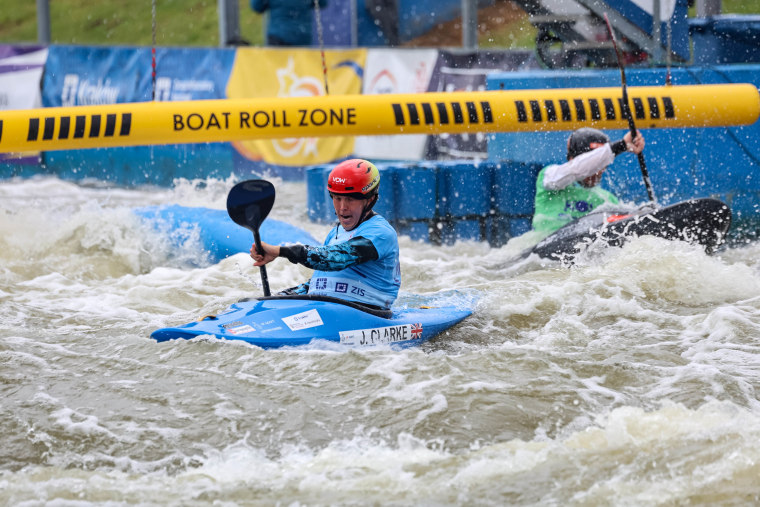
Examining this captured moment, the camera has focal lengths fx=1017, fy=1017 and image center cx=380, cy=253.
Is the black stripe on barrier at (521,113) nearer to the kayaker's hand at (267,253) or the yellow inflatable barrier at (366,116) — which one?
the yellow inflatable barrier at (366,116)

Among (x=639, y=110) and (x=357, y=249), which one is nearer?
(x=357, y=249)

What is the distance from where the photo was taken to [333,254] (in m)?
5.68

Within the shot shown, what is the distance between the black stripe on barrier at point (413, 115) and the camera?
320 inches

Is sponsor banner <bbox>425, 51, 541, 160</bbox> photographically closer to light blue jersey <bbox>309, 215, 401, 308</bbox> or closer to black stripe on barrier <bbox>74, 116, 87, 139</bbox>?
black stripe on barrier <bbox>74, 116, 87, 139</bbox>

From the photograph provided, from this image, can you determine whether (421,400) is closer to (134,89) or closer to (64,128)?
(64,128)

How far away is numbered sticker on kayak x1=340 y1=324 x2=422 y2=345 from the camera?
569 cm

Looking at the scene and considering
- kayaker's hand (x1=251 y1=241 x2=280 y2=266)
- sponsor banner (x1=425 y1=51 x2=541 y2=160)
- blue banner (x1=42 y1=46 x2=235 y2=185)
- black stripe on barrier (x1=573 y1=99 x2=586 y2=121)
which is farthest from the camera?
blue banner (x1=42 y1=46 x2=235 y2=185)

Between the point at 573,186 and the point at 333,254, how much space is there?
11.4ft

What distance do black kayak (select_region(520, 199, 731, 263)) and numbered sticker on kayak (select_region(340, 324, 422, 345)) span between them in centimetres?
239

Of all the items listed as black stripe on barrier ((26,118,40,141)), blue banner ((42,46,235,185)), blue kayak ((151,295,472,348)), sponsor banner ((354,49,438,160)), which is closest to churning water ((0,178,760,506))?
blue kayak ((151,295,472,348))

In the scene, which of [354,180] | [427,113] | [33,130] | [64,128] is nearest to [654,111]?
[427,113]

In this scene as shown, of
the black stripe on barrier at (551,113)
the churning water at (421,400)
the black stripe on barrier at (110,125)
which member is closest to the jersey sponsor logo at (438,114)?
the black stripe on barrier at (551,113)

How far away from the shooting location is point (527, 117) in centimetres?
824

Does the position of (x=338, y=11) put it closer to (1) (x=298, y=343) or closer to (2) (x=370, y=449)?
(1) (x=298, y=343)
